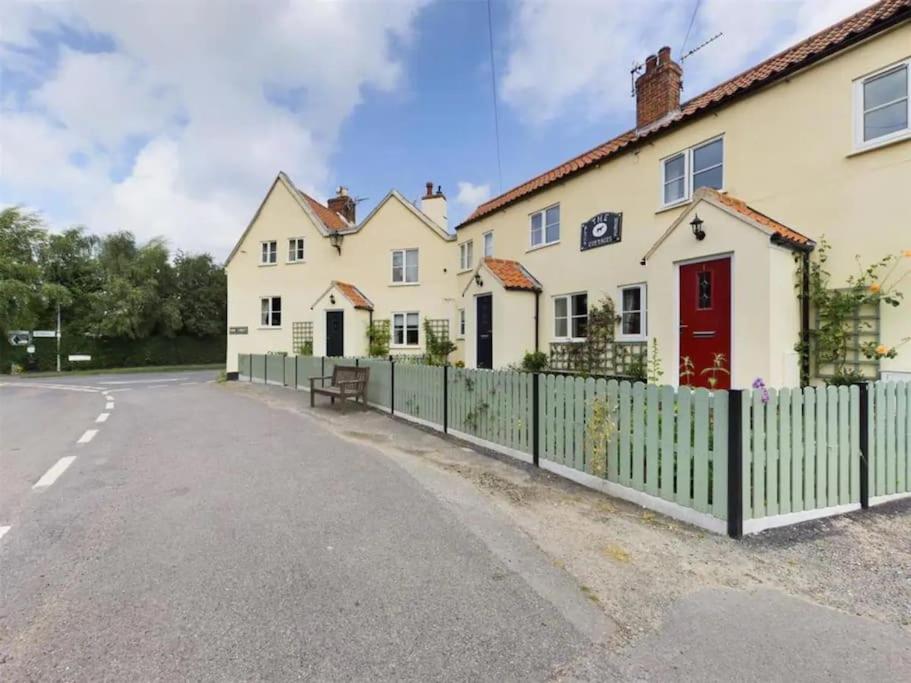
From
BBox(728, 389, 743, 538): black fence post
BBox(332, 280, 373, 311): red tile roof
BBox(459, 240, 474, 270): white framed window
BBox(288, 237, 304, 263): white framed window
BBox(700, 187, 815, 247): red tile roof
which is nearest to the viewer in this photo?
BBox(728, 389, 743, 538): black fence post

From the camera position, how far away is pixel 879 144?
274 inches

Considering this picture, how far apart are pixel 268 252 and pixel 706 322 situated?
21604 millimetres

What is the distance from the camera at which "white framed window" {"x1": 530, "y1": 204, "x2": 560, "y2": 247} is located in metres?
14.2

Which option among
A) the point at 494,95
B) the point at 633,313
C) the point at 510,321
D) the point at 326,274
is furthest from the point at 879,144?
the point at 326,274

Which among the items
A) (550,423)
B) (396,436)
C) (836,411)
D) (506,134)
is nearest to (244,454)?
(396,436)

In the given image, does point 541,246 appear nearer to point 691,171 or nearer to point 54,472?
point 691,171

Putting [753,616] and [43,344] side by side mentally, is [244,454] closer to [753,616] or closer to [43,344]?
[753,616]

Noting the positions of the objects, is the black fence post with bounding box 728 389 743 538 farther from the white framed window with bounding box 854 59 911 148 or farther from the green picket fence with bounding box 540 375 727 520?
the white framed window with bounding box 854 59 911 148

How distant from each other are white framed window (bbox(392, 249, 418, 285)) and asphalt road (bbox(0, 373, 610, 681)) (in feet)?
52.5

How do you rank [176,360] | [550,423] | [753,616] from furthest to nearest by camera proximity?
[176,360] < [550,423] < [753,616]

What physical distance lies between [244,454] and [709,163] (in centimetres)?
1097

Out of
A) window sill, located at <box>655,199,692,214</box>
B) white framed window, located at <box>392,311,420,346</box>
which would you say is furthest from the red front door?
white framed window, located at <box>392,311,420,346</box>

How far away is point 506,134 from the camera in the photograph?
17547 mm

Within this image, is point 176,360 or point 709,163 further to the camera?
point 176,360
